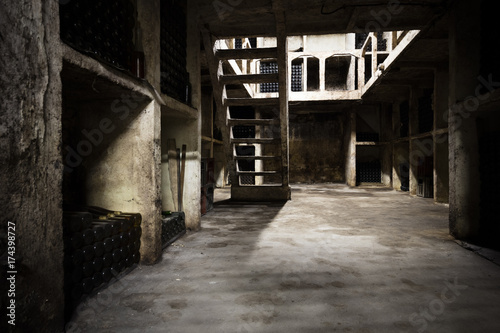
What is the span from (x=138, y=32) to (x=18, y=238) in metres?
2.44

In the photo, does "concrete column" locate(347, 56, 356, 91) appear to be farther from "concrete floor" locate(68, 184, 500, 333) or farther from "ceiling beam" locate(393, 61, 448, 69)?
"concrete floor" locate(68, 184, 500, 333)

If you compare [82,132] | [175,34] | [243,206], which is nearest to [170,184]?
[82,132]

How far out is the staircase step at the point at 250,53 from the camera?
566 cm

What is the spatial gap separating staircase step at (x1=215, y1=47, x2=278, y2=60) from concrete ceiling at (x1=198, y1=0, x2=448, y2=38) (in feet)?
0.93

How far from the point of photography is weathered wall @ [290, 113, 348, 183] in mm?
15109

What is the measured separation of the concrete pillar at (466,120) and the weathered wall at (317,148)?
10.9 m

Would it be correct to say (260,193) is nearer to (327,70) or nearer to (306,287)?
(306,287)

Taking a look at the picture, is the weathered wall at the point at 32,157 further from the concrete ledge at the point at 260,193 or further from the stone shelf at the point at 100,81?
the concrete ledge at the point at 260,193

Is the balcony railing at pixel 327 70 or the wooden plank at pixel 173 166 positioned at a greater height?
the balcony railing at pixel 327 70

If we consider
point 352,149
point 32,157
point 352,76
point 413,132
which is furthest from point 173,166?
point 352,76

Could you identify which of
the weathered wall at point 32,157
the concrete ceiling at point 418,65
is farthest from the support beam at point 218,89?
the weathered wall at point 32,157

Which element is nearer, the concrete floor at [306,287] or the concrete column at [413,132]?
the concrete floor at [306,287]

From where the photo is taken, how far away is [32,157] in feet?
5.61

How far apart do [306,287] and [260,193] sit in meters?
5.95
